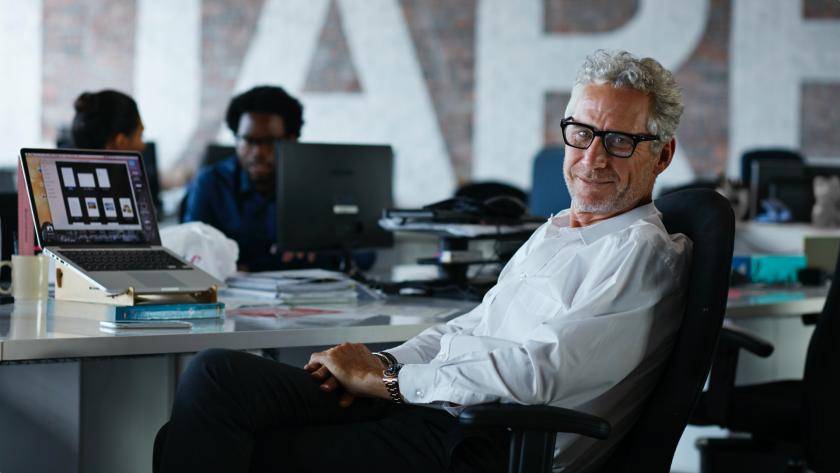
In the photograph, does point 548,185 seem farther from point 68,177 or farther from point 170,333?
point 170,333

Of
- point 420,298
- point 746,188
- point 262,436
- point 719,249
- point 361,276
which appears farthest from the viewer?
point 746,188

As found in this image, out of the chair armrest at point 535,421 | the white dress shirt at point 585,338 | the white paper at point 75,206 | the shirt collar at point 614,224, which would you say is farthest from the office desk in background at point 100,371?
the chair armrest at point 535,421

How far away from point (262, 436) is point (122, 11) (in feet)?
19.9

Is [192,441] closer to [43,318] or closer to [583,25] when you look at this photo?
[43,318]

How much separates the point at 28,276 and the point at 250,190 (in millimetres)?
1408

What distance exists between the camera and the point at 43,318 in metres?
2.25

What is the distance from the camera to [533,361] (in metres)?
1.76

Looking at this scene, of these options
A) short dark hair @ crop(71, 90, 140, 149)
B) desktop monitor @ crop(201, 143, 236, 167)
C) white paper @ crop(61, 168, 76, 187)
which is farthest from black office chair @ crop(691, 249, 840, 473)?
desktop monitor @ crop(201, 143, 236, 167)

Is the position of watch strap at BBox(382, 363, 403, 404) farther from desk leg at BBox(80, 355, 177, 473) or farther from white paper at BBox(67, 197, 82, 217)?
white paper at BBox(67, 197, 82, 217)

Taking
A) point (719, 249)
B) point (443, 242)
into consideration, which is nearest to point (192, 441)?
point (719, 249)

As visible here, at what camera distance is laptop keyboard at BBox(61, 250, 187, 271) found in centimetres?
242

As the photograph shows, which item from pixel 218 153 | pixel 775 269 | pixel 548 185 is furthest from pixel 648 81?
pixel 218 153

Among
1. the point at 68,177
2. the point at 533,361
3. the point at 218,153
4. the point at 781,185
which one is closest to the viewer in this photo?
the point at 533,361

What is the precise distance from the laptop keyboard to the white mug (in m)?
0.17
